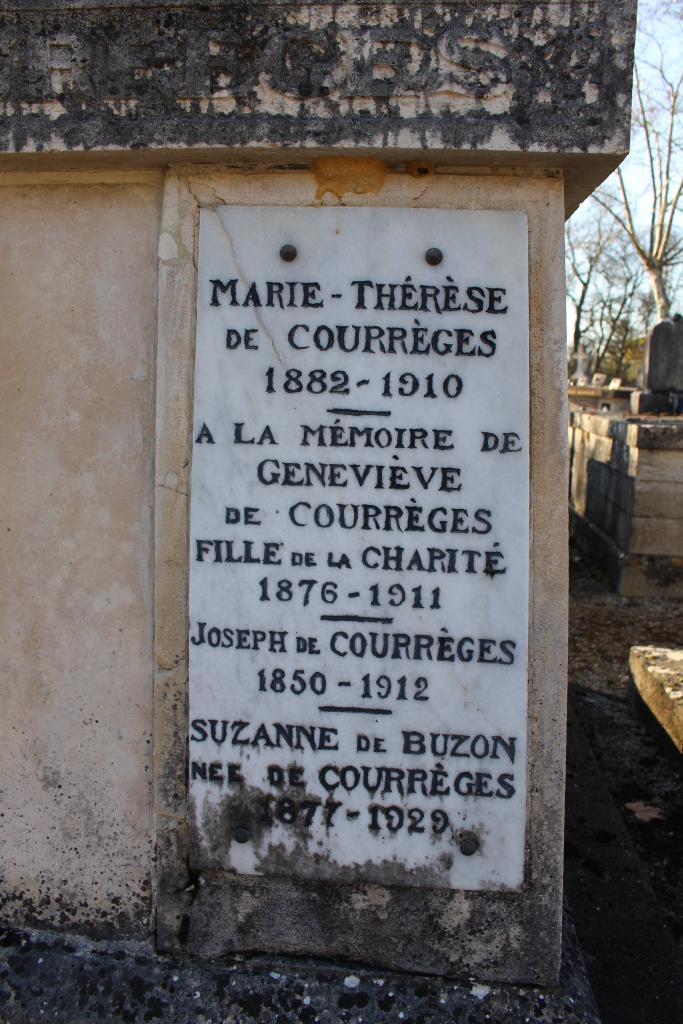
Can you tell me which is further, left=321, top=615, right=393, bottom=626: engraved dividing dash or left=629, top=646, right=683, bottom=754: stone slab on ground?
left=629, top=646, right=683, bottom=754: stone slab on ground

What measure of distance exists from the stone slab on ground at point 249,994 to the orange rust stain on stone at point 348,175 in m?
1.59

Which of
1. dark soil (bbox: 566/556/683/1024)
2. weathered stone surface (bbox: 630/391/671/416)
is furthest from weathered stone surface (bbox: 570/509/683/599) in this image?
weathered stone surface (bbox: 630/391/671/416)

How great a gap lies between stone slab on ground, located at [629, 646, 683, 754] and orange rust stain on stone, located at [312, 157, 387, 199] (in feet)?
8.56

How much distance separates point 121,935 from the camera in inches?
73.4

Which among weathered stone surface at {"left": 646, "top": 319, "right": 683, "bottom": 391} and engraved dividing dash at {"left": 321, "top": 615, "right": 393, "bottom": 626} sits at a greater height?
weathered stone surface at {"left": 646, "top": 319, "right": 683, "bottom": 391}

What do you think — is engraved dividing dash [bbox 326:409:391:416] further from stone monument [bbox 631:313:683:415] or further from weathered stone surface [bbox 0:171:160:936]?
stone monument [bbox 631:313:683:415]

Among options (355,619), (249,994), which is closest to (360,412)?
(355,619)

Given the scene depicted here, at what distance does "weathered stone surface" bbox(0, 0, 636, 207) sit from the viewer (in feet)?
5.09

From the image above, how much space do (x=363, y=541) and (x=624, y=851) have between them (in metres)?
1.63

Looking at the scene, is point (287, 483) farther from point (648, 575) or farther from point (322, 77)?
point (648, 575)

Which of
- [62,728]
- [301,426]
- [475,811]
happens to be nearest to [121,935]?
[62,728]

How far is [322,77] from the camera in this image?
5.24 feet

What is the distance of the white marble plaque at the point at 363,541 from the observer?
171 centimetres

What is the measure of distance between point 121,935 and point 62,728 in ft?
1.55
